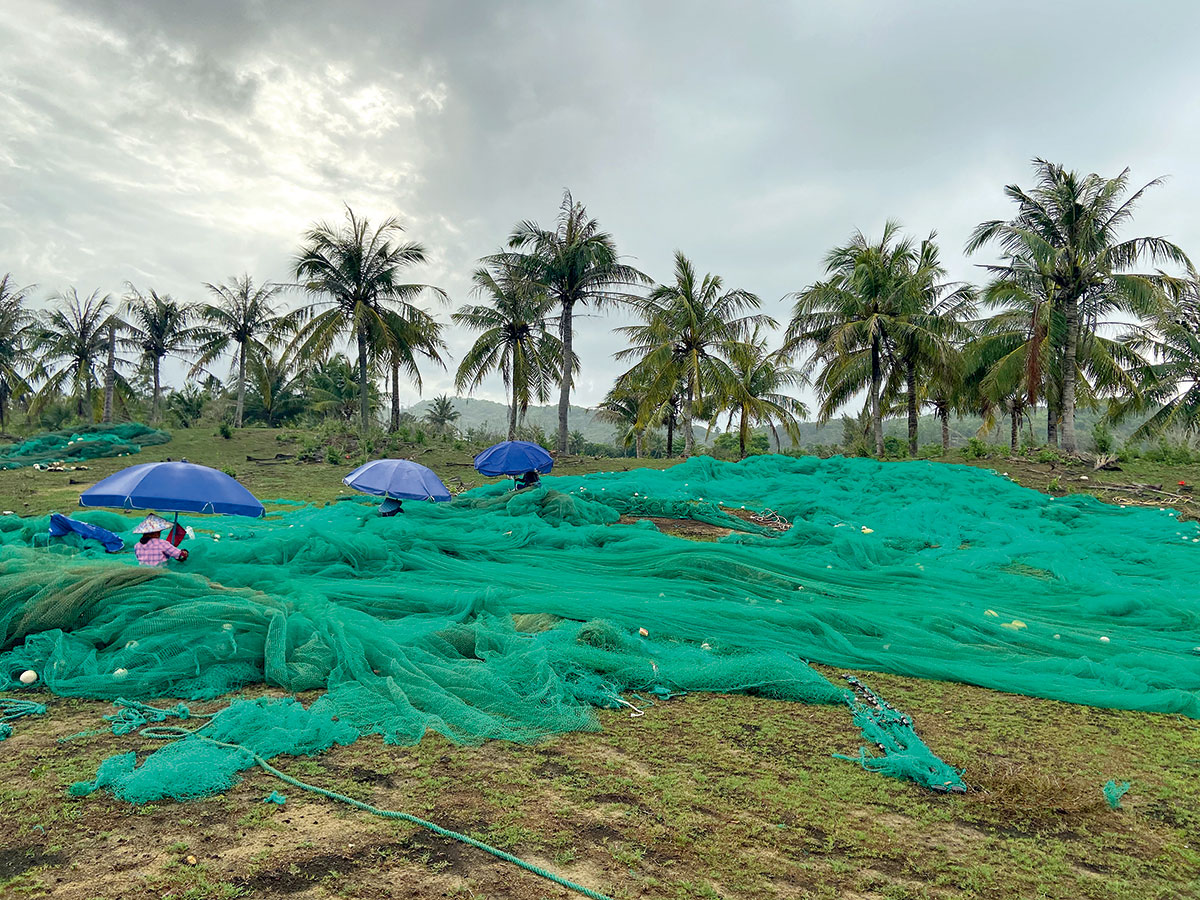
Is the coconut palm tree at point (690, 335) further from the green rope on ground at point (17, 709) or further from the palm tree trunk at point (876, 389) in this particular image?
the green rope on ground at point (17, 709)

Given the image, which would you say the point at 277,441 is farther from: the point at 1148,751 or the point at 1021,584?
the point at 1148,751

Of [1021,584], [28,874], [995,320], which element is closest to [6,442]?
[28,874]

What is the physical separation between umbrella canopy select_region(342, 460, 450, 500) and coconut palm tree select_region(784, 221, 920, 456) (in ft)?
50.8

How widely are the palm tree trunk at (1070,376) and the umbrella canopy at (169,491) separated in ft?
66.8

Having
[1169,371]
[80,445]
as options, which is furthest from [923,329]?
[80,445]

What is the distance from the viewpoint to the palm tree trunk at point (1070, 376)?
17344mm

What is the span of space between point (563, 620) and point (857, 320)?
18.9 metres

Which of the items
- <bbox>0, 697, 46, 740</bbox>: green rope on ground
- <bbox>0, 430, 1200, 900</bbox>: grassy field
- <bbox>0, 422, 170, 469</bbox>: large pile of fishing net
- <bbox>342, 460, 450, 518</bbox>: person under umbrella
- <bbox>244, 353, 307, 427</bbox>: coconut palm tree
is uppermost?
<bbox>244, 353, 307, 427</bbox>: coconut palm tree

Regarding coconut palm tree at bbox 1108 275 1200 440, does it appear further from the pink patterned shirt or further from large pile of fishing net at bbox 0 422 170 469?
large pile of fishing net at bbox 0 422 170 469

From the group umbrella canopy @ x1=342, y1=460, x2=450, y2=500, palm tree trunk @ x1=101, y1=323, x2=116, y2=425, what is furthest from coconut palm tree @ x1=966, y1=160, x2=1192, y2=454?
palm tree trunk @ x1=101, y1=323, x2=116, y2=425

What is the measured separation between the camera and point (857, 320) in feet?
66.8

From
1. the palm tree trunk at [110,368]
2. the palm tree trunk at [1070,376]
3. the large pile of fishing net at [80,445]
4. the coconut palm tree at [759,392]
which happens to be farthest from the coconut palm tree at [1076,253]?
the palm tree trunk at [110,368]

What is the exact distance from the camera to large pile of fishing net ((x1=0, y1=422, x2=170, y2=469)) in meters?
17.4

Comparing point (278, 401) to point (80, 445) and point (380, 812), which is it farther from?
point (380, 812)
